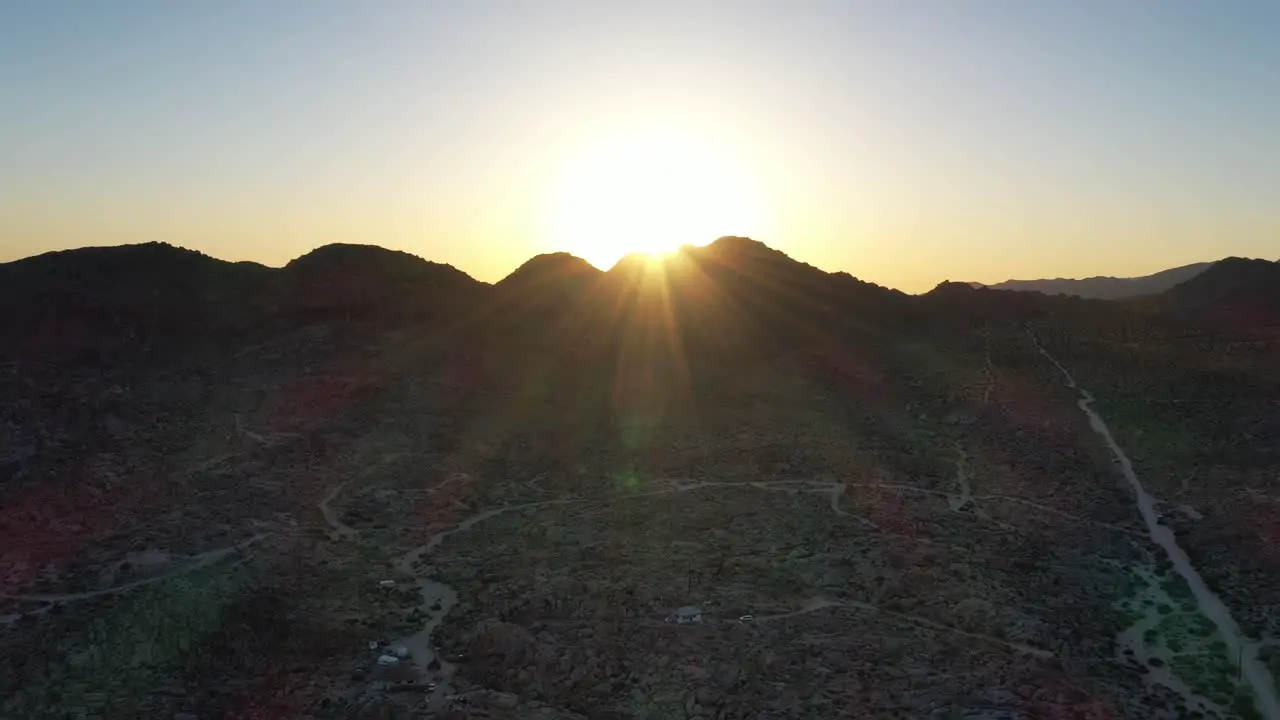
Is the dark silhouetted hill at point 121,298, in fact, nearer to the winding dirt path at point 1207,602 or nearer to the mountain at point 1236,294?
the winding dirt path at point 1207,602

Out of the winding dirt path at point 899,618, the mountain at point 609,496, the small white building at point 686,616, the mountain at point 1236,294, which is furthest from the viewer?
the mountain at point 1236,294

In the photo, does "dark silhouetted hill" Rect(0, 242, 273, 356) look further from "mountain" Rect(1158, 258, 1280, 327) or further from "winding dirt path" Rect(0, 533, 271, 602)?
"mountain" Rect(1158, 258, 1280, 327)

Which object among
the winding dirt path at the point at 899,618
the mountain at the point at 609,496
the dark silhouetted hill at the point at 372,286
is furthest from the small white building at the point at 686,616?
the dark silhouetted hill at the point at 372,286

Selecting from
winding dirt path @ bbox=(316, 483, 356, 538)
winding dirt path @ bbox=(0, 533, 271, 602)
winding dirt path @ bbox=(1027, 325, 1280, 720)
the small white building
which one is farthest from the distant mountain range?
the small white building

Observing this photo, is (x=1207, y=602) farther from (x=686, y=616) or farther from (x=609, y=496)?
(x=609, y=496)

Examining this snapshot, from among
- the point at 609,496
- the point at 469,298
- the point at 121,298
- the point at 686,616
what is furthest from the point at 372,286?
the point at 686,616

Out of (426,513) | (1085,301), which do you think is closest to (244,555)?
(426,513)
